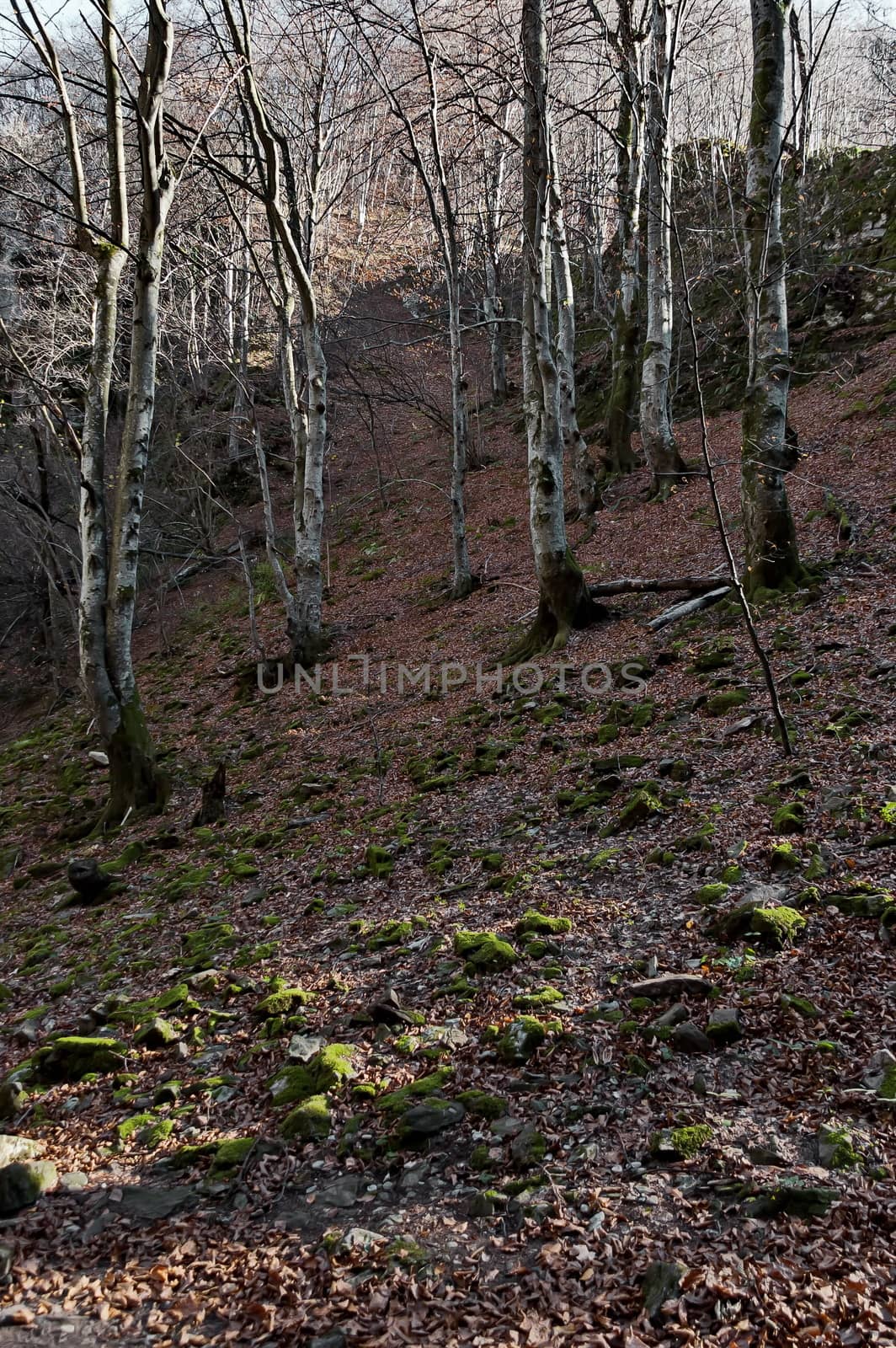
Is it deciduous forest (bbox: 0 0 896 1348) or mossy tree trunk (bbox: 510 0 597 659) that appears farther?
mossy tree trunk (bbox: 510 0 597 659)

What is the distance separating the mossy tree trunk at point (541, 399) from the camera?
8578mm

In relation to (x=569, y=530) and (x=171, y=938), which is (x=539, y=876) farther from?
(x=569, y=530)

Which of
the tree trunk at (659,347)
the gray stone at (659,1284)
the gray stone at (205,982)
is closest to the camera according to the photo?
the gray stone at (659,1284)

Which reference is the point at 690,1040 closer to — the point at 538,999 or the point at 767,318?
the point at 538,999

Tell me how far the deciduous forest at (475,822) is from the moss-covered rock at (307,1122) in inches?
0.8

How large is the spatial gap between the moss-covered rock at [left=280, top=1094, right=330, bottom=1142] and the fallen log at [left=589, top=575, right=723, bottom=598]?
7510 millimetres

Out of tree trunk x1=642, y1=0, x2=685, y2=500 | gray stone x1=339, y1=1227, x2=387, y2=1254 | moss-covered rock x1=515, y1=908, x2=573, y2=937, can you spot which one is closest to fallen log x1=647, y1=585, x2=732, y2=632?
tree trunk x1=642, y1=0, x2=685, y2=500

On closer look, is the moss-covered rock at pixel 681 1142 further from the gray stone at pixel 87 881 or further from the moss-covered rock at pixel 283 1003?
the gray stone at pixel 87 881

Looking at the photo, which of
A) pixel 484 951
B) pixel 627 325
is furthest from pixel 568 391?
pixel 484 951

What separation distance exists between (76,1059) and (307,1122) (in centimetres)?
171

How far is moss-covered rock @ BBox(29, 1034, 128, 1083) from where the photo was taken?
428cm

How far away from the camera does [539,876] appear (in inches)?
208

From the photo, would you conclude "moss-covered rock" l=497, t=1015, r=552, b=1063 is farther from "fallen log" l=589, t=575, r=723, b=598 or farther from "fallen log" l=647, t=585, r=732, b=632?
"fallen log" l=589, t=575, r=723, b=598

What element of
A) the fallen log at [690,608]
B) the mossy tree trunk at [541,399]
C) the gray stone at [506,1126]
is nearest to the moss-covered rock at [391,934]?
the gray stone at [506,1126]
